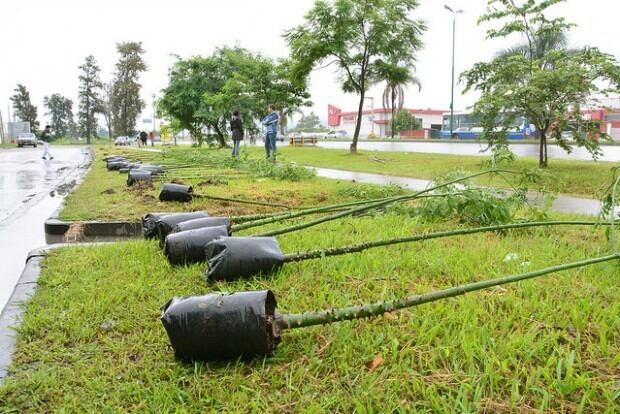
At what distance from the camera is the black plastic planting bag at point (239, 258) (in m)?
3.04

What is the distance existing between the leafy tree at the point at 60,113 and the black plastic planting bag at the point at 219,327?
96.8m

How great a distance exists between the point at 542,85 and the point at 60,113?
9439 cm

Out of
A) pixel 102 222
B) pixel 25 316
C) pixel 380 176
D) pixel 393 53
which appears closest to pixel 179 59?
pixel 393 53

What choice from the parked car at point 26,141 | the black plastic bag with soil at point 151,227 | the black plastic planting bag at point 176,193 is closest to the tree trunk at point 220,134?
the black plastic planting bag at point 176,193

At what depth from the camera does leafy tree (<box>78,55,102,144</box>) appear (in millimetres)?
76312

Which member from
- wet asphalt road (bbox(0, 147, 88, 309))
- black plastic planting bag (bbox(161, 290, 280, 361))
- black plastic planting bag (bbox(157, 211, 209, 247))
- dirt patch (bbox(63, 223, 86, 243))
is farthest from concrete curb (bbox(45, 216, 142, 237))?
black plastic planting bag (bbox(161, 290, 280, 361))

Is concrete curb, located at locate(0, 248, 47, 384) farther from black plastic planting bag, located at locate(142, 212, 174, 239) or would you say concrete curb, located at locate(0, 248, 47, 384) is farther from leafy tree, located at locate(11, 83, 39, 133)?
leafy tree, located at locate(11, 83, 39, 133)

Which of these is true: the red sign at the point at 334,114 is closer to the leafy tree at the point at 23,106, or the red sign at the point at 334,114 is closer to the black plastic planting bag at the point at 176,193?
the leafy tree at the point at 23,106

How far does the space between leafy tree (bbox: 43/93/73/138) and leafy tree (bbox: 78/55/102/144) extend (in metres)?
10.1

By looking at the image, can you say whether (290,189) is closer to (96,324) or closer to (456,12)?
(96,324)

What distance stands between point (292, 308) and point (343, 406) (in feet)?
2.89

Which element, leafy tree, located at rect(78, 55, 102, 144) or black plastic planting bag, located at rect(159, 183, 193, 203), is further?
leafy tree, located at rect(78, 55, 102, 144)

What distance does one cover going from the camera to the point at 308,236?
4.37 m


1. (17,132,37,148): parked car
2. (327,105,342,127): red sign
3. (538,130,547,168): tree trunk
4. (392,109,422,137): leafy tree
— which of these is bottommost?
(538,130,547,168): tree trunk
